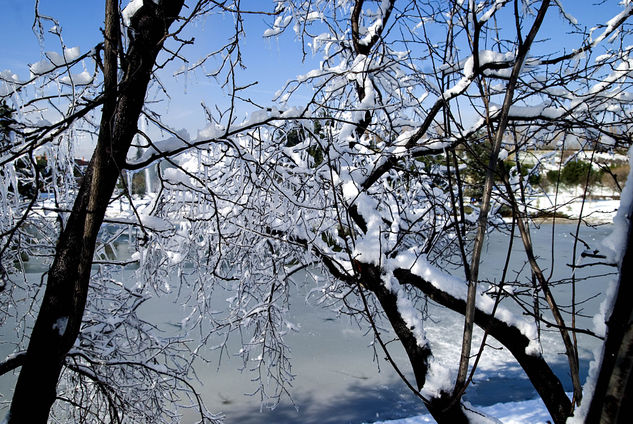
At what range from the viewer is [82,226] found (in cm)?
181

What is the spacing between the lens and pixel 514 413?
5695 millimetres

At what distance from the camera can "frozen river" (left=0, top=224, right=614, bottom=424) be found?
597 cm

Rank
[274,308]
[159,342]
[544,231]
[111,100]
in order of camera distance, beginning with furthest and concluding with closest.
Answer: [544,231] → [274,308] → [159,342] → [111,100]

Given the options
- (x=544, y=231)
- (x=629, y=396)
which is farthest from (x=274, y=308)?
(x=544, y=231)

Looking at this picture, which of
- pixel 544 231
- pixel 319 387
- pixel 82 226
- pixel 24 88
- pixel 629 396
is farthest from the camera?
pixel 544 231

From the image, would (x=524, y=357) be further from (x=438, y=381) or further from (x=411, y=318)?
(x=411, y=318)

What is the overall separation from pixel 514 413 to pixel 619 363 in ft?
19.5

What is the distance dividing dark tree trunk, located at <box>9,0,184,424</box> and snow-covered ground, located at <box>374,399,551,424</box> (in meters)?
4.88

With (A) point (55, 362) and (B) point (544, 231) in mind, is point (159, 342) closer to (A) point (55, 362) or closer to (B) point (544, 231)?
(A) point (55, 362)

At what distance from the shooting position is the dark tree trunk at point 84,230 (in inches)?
67.7

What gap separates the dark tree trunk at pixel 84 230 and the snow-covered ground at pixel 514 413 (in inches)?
192

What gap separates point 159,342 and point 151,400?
517mm

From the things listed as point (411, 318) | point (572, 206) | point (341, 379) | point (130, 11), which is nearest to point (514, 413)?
point (341, 379)

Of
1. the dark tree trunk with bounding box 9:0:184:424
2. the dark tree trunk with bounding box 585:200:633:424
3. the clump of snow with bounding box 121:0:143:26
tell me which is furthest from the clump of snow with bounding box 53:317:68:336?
the dark tree trunk with bounding box 585:200:633:424
